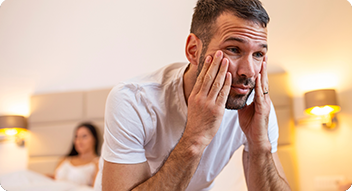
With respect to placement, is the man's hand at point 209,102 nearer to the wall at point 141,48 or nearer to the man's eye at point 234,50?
the man's eye at point 234,50

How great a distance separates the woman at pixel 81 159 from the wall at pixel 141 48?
0.43 metres

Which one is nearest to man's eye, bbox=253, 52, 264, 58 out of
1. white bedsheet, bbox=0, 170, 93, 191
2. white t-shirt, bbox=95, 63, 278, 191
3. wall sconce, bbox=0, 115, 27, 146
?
white t-shirt, bbox=95, 63, 278, 191

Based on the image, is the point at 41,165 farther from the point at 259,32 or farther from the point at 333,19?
the point at 333,19

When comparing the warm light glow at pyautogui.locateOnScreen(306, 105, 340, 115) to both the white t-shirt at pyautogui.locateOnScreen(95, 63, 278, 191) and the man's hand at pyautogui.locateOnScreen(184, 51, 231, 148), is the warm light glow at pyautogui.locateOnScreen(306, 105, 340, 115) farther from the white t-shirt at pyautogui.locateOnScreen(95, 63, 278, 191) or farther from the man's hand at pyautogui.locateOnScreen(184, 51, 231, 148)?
the man's hand at pyautogui.locateOnScreen(184, 51, 231, 148)

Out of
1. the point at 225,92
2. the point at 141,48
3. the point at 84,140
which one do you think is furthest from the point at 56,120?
the point at 225,92

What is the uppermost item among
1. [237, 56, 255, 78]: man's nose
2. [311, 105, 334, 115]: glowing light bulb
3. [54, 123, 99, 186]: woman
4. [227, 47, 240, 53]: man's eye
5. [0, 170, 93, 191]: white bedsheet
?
[227, 47, 240, 53]: man's eye

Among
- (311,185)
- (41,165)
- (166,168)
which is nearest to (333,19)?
(311,185)

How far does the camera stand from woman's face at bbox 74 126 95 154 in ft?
7.20

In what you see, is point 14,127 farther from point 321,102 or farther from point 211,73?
point 321,102

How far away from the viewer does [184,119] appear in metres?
0.97

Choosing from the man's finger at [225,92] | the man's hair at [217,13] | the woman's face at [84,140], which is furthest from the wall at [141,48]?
the man's finger at [225,92]

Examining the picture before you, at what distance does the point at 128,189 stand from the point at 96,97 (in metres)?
1.60

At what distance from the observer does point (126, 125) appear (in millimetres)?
854

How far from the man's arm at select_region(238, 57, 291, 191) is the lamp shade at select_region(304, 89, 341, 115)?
0.83m
